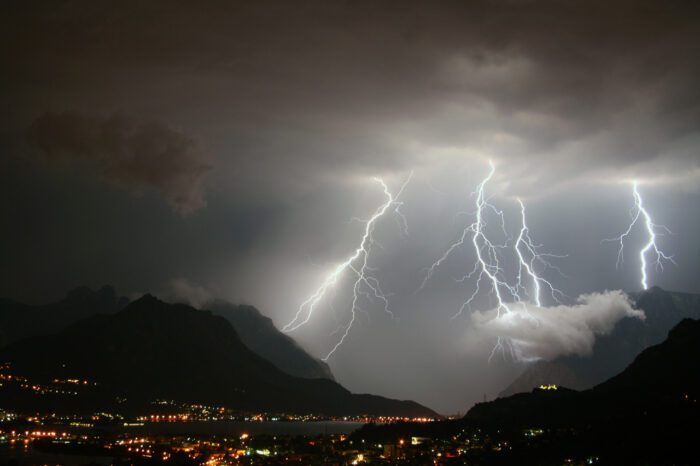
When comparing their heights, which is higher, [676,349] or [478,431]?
[676,349]

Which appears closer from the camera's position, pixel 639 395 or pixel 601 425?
pixel 601 425

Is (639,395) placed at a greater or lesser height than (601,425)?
greater

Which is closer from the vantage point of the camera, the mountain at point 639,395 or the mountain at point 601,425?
the mountain at point 601,425

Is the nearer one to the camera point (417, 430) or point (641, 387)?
point (641, 387)

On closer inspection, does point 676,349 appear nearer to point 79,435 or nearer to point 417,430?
point 417,430

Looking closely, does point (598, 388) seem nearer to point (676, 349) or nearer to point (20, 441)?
point (676, 349)

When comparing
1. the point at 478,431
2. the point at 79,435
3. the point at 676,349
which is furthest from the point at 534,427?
the point at 79,435

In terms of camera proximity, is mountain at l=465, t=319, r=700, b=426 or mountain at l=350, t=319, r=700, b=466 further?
mountain at l=465, t=319, r=700, b=426

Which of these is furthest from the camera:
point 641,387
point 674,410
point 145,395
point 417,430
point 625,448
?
point 145,395

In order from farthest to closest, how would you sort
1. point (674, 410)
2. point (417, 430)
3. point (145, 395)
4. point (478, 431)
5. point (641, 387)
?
point (145, 395), point (417, 430), point (478, 431), point (641, 387), point (674, 410)
